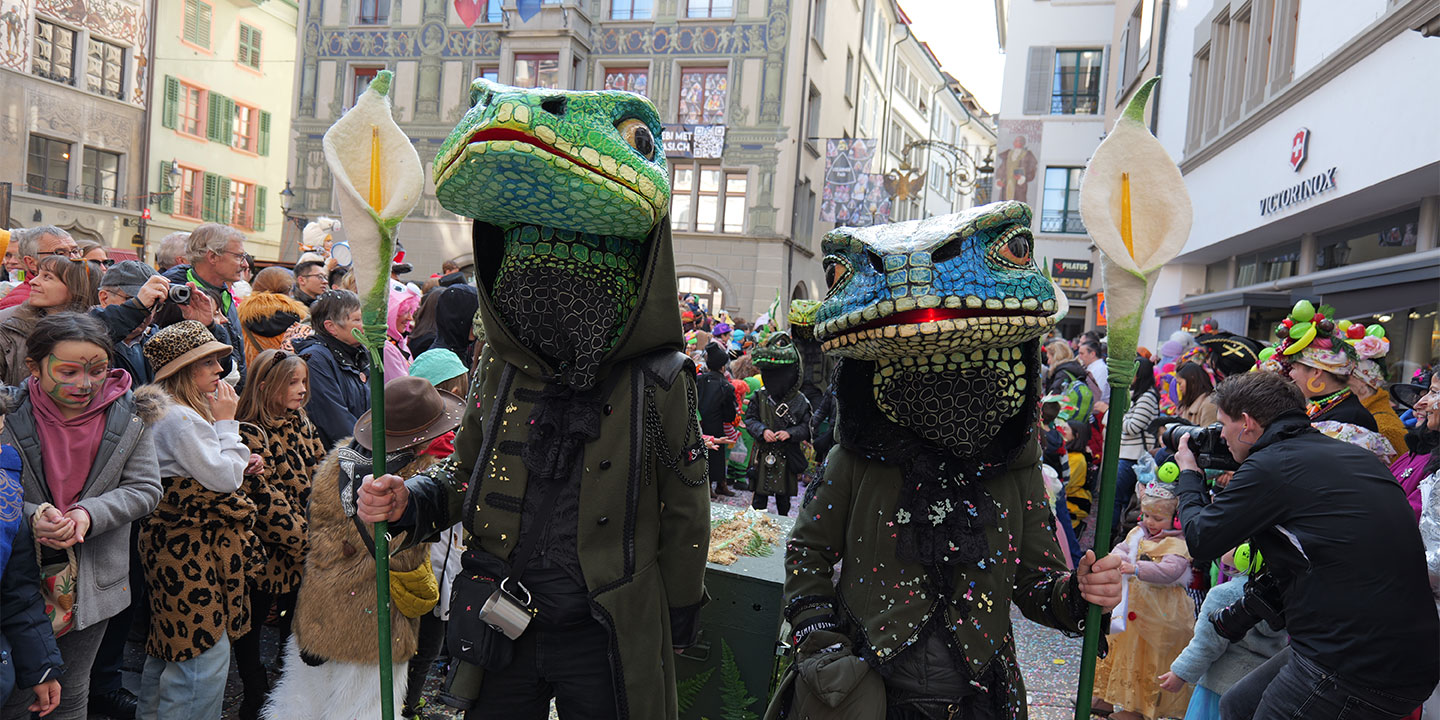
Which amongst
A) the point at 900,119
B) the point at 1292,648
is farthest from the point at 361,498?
the point at 900,119

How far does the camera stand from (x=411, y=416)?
331cm

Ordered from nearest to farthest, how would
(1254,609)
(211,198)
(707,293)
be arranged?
(1254,609), (707,293), (211,198)

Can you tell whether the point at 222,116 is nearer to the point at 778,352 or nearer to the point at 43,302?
the point at 778,352

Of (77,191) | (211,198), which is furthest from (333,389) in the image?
(211,198)

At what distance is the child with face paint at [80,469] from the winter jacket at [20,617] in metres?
0.06

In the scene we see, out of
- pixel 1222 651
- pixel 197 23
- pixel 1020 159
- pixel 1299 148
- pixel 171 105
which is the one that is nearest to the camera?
pixel 1222 651

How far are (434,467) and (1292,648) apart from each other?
2.82 metres

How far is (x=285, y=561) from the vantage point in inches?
150

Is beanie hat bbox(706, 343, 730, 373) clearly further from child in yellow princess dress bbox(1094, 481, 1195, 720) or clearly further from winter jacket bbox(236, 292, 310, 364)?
child in yellow princess dress bbox(1094, 481, 1195, 720)

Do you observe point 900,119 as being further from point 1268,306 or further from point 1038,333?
point 1038,333

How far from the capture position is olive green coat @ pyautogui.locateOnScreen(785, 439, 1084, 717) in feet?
7.18

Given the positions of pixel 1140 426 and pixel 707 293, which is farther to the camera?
pixel 707 293

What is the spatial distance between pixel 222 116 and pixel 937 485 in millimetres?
31386

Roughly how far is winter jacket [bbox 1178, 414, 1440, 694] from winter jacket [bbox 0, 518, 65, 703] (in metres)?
3.74
